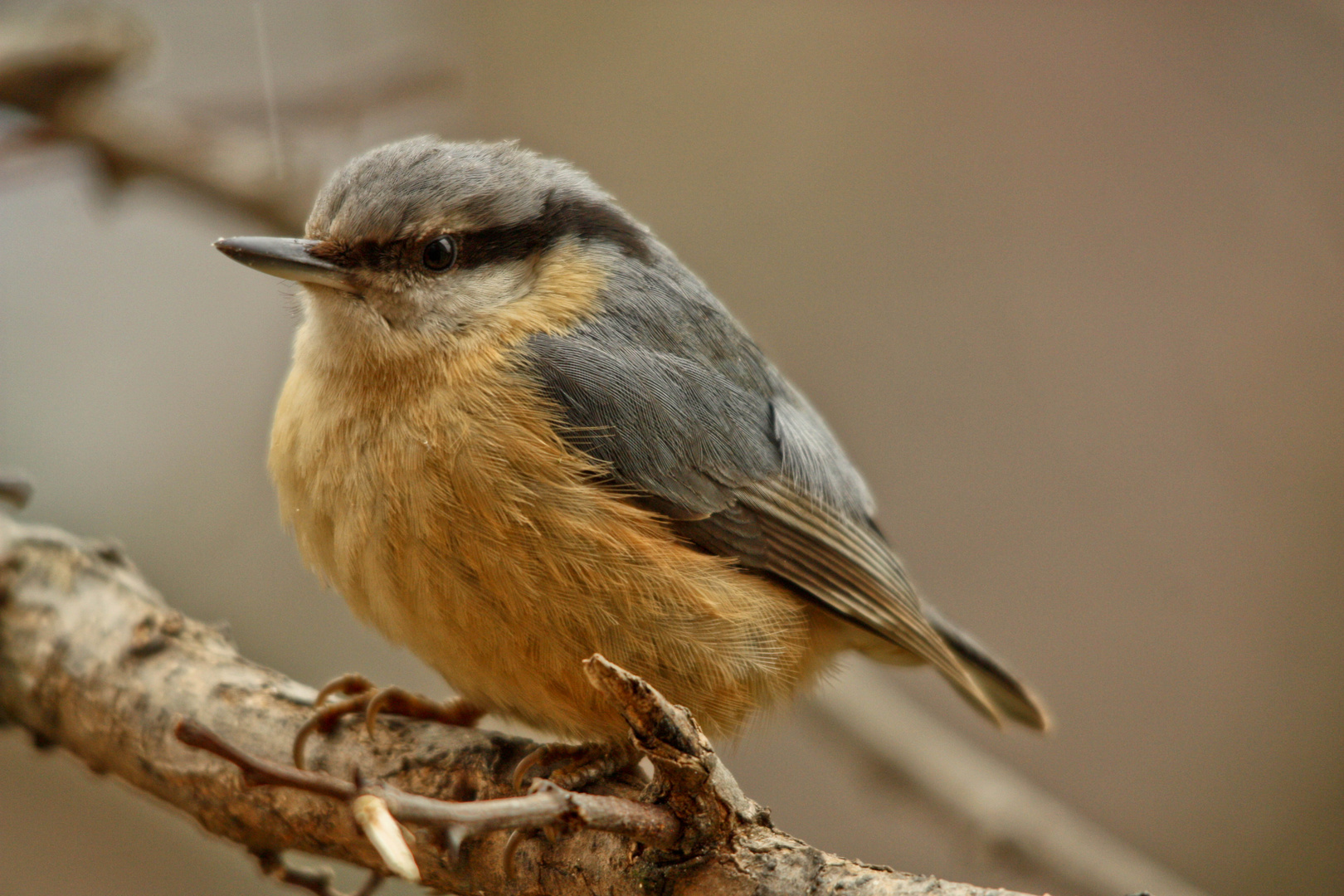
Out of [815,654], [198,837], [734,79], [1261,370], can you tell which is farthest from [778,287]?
[198,837]

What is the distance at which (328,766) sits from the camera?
229cm

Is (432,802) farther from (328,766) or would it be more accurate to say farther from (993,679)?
(993,679)

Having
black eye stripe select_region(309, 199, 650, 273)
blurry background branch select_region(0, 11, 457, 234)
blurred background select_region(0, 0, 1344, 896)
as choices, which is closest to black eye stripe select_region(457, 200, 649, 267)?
black eye stripe select_region(309, 199, 650, 273)

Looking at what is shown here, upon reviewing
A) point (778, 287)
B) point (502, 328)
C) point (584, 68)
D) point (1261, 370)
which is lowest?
point (502, 328)

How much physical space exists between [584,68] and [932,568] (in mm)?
3074

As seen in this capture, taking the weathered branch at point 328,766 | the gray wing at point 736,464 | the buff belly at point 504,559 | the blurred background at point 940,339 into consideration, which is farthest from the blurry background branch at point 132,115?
the gray wing at point 736,464

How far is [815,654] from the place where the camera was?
261 centimetres

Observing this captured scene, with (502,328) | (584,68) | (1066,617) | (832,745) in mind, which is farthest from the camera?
(584,68)

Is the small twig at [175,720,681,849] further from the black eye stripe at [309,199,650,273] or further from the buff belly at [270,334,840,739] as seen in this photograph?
the black eye stripe at [309,199,650,273]

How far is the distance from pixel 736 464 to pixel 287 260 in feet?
3.31

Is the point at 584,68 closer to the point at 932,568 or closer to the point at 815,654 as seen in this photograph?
the point at 932,568

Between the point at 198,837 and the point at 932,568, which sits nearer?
the point at 198,837

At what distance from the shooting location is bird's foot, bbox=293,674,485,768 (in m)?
2.30

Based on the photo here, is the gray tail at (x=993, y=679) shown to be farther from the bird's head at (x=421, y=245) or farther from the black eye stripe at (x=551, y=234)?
the bird's head at (x=421, y=245)
